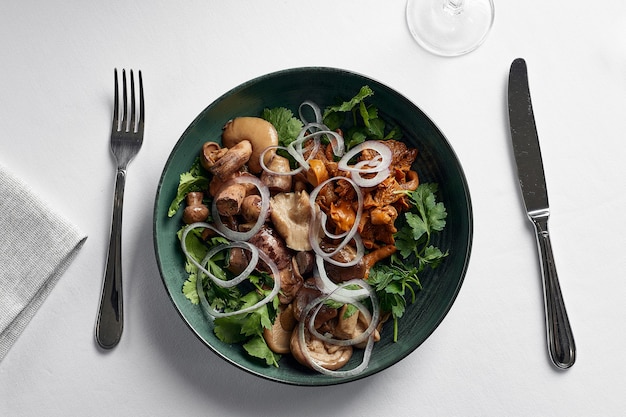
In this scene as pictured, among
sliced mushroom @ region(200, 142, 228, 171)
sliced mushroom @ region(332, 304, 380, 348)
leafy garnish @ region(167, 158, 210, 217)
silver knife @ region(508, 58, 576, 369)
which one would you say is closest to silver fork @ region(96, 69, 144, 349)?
leafy garnish @ region(167, 158, 210, 217)

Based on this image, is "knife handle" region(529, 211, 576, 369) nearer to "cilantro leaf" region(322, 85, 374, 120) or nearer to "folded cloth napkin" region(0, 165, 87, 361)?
"cilantro leaf" region(322, 85, 374, 120)

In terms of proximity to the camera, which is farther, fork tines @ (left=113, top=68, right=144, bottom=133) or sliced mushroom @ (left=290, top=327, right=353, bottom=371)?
fork tines @ (left=113, top=68, right=144, bottom=133)

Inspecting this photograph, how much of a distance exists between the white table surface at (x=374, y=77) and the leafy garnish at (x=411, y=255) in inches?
10.1

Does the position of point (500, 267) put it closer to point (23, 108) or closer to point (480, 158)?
point (480, 158)

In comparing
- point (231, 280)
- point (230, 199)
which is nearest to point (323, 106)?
point (230, 199)

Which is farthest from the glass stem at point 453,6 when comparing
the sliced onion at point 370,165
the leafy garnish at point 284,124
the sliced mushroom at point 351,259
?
the sliced mushroom at point 351,259

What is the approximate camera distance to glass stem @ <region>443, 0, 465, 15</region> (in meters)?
2.90

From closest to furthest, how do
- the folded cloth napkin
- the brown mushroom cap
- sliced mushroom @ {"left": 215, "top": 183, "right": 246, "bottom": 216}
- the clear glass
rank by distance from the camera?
sliced mushroom @ {"left": 215, "top": 183, "right": 246, "bottom": 216} < the brown mushroom cap < the folded cloth napkin < the clear glass

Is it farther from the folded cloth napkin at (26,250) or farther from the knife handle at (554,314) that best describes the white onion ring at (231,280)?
the knife handle at (554,314)

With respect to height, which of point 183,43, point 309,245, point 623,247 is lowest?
point 309,245

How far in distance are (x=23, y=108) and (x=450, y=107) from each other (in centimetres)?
189

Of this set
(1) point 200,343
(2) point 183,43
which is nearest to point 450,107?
(2) point 183,43

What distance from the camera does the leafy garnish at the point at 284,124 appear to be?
280cm

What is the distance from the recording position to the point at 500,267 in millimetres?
2898
